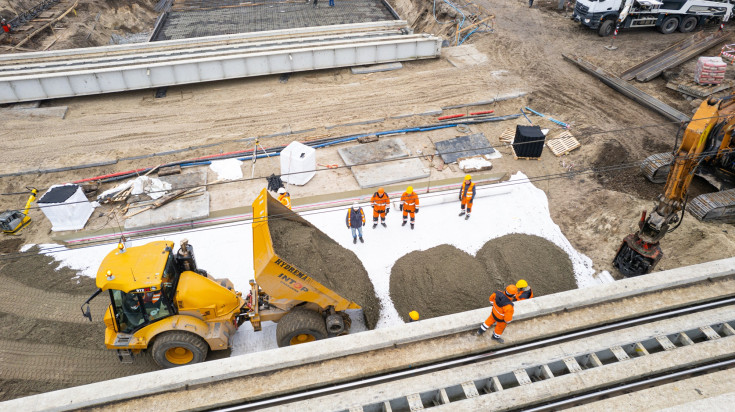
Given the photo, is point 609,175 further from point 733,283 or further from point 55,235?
point 55,235

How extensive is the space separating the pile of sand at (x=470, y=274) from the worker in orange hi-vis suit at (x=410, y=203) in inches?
43.1

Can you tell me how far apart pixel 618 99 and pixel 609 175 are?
5.15 metres

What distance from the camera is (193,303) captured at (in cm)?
704

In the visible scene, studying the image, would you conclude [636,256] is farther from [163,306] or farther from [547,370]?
[163,306]

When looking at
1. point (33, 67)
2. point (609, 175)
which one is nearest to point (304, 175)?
point (609, 175)

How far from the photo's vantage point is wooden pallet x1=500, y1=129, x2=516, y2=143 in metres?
14.2

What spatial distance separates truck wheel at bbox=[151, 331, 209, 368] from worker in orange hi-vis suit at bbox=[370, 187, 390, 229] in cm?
494

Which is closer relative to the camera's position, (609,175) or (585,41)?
(609,175)

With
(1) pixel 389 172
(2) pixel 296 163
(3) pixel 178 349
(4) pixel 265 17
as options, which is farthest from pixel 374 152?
(4) pixel 265 17

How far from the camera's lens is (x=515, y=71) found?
18.3m

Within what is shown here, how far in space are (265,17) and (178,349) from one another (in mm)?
21736

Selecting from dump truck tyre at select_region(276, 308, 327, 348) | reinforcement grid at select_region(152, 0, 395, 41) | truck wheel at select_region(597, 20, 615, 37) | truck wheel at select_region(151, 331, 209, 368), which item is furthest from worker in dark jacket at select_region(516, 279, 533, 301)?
reinforcement grid at select_region(152, 0, 395, 41)

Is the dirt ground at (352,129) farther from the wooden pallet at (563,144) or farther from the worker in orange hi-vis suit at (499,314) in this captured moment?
the worker in orange hi-vis suit at (499,314)

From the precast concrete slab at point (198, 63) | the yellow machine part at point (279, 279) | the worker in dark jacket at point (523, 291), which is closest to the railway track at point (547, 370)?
the worker in dark jacket at point (523, 291)
